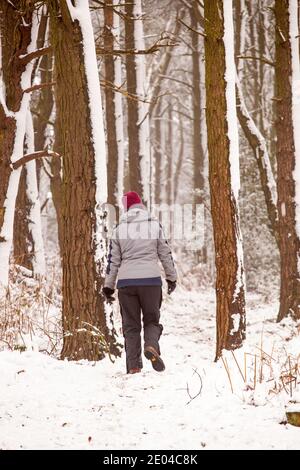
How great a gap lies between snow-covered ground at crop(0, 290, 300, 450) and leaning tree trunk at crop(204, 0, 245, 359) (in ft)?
1.56

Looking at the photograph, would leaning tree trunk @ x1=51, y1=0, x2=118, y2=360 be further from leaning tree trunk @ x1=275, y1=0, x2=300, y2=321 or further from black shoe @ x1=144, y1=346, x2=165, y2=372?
leaning tree trunk @ x1=275, y1=0, x2=300, y2=321

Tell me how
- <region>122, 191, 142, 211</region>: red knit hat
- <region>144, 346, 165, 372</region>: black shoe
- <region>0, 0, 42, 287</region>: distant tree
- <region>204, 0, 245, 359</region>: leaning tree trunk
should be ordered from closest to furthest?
<region>144, 346, 165, 372</region>: black shoe
<region>122, 191, 142, 211</region>: red knit hat
<region>204, 0, 245, 359</region>: leaning tree trunk
<region>0, 0, 42, 287</region>: distant tree

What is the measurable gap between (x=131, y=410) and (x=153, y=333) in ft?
4.47

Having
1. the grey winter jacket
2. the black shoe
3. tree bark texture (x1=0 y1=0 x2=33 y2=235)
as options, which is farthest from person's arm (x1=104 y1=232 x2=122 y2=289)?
tree bark texture (x1=0 y1=0 x2=33 y2=235)

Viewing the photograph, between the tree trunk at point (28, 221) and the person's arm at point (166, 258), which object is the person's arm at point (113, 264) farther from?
the tree trunk at point (28, 221)

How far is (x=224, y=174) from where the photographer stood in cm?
655

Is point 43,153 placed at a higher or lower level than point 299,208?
higher

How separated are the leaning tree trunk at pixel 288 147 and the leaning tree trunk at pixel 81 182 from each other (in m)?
4.15

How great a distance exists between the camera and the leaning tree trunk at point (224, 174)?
650cm

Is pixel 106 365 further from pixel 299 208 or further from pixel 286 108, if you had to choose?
pixel 286 108

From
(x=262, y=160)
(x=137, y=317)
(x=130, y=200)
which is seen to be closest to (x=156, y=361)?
(x=137, y=317)

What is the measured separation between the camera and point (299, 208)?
9.23 metres

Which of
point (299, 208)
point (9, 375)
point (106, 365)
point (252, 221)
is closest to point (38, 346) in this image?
point (106, 365)

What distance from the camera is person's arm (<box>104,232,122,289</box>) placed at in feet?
19.7
